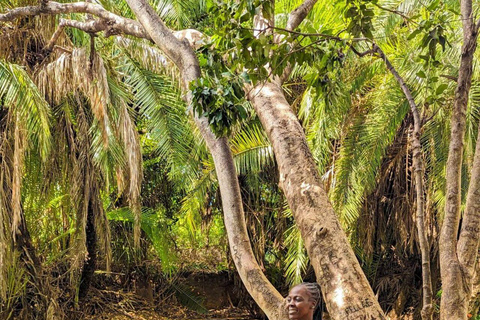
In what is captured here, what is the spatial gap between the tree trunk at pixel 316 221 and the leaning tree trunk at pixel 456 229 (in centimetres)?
71

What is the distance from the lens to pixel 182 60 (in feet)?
18.6

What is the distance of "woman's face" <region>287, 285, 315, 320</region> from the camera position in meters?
4.89

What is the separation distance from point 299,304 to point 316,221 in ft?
2.60

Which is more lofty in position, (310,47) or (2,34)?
(2,34)

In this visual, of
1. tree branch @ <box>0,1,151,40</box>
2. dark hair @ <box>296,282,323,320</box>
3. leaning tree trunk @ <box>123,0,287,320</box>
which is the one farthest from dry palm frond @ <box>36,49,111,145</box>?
dark hair @ <box>296,282,323,320</box>

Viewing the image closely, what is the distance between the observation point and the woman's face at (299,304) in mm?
4891

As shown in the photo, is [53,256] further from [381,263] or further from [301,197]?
[301,197]

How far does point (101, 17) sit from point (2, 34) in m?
5.08

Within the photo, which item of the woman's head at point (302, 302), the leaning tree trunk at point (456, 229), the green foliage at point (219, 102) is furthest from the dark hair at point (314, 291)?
the green foliage at point (219, 102)

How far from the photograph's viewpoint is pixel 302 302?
490cm

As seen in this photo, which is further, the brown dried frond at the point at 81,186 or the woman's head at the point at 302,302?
the brown dried frond at the point at 81,186

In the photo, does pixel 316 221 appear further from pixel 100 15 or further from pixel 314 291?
pixel 100 15

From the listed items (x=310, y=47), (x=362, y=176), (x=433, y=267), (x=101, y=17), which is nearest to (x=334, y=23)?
(x=362, y=176)

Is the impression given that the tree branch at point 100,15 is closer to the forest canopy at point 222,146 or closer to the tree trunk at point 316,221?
the forest canopy at point 222,146
